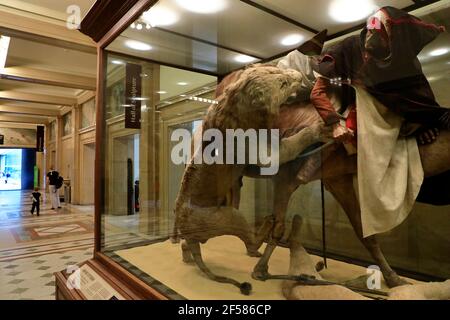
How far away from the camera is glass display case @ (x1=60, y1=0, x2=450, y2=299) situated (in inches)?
60.1

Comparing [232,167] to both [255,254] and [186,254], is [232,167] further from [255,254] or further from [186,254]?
[186,254]

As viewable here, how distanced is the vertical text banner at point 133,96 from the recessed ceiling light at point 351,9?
1699 mm

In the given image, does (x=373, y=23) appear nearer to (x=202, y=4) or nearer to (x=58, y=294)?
(x=202, y=4)

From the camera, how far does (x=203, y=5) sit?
1.81 m

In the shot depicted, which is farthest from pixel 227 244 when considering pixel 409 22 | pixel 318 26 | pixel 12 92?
pixel 12 92

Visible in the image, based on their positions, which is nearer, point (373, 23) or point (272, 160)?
point (373, 23)

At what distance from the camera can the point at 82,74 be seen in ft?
24.1

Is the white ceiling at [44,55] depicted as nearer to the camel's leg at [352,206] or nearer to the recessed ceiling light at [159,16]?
the recessed ceiling light at [159,16]

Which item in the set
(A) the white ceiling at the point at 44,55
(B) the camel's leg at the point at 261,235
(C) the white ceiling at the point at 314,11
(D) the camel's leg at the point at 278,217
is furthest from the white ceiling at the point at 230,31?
(A) the white ceiling at the point at 44,55

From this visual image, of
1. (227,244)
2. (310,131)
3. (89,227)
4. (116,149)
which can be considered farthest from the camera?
(89,227)

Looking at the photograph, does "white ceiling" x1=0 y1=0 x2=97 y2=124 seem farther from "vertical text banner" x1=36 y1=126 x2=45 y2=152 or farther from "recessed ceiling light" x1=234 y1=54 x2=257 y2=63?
"vertical text banner" x1=36 y1=126 x2=45 y2=152

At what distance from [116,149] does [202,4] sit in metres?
1.45

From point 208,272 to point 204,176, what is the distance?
523 mm
